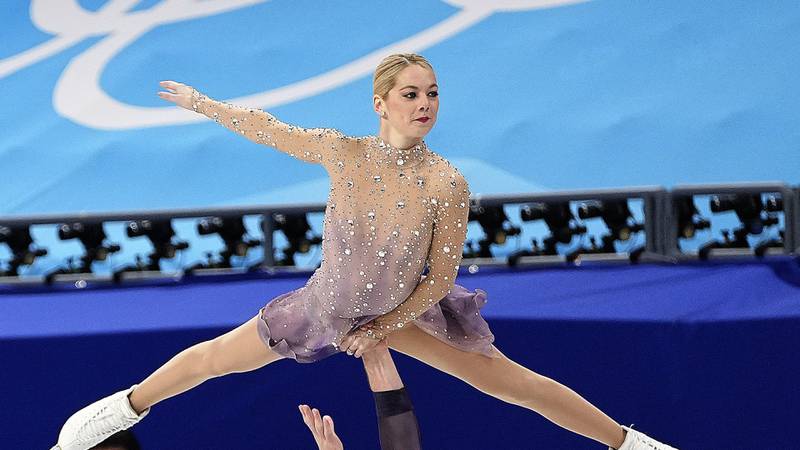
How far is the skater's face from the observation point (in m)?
2.83

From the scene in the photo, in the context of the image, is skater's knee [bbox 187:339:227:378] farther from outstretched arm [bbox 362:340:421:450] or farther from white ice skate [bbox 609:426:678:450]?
white ice skate [bbox 609:426:678:450]

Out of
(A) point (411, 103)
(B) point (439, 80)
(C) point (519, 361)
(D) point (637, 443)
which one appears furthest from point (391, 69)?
(B) point (439, 80)

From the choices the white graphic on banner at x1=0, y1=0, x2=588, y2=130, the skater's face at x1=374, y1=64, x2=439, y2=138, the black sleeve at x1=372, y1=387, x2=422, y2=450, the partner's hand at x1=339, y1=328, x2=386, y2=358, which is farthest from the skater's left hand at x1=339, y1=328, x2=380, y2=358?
the white graphic on banner at x1=0, y1=0, x2=588, y2=130

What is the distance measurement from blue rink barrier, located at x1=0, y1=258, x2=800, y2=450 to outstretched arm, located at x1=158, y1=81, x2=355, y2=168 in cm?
104

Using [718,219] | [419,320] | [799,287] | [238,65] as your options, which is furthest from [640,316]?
[238,65]

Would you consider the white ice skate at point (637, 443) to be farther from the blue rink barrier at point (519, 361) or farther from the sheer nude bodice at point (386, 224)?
the sheer nude bodice at point (386, 224)

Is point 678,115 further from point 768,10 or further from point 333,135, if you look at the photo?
point 333,135

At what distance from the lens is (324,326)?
3.00m

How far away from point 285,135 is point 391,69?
0.30 metres

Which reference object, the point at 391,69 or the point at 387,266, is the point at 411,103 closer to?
the point at 391,69

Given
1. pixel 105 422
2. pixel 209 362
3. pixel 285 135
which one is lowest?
pixel 105 422

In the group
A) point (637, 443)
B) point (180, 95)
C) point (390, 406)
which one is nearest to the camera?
point (390, 406)

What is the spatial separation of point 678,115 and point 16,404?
3787 millimetres

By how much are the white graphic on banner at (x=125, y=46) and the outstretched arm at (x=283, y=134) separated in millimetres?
4113
